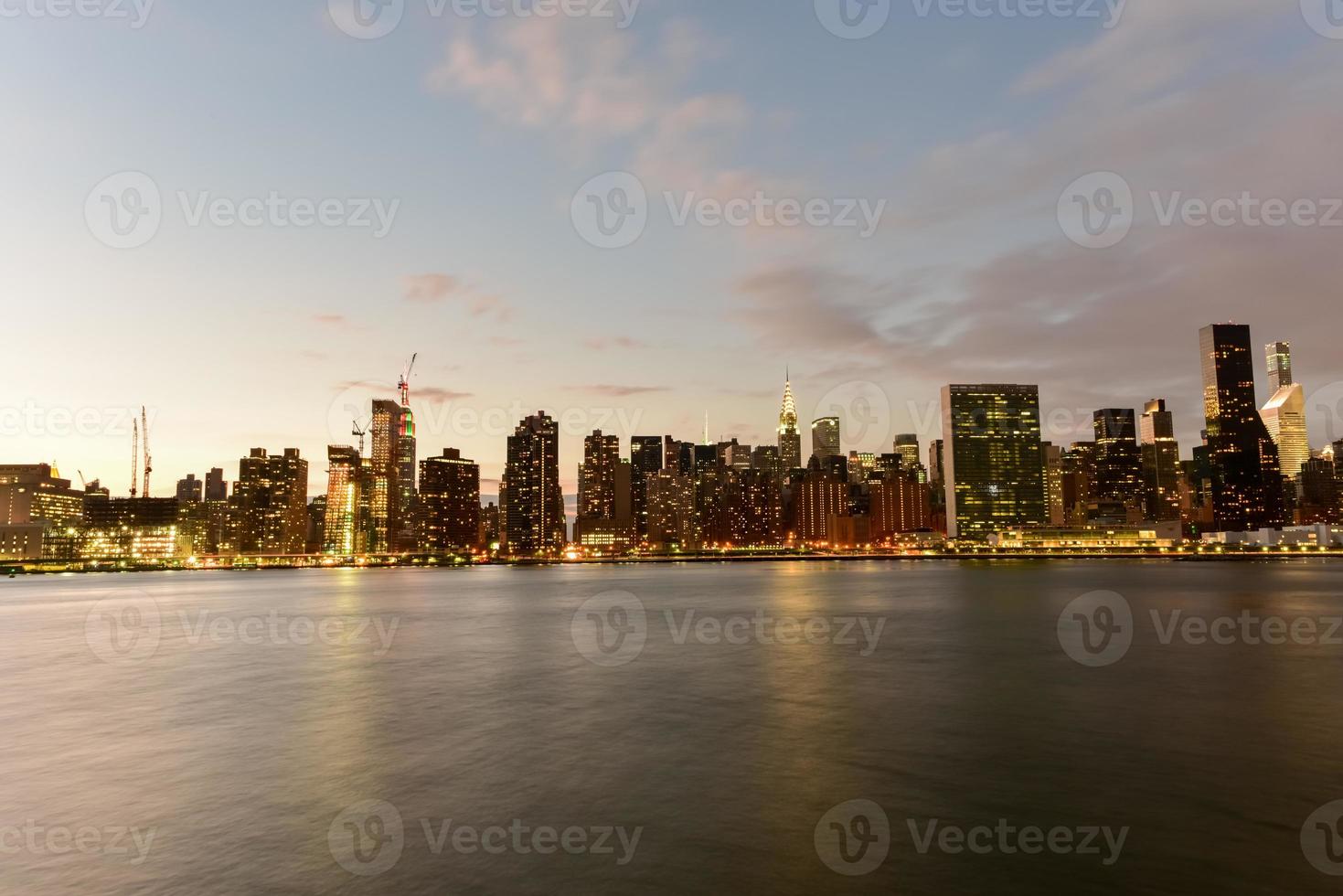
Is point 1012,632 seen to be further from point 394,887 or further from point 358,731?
point 394,887

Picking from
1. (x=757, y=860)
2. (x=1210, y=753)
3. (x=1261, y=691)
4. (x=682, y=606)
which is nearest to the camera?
(x=757, y=860)

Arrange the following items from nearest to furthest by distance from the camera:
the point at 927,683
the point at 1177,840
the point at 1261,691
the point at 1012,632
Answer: the point at 1177,840 → the point at 1261,691 → the point at 927,683 → the point at 1012,632

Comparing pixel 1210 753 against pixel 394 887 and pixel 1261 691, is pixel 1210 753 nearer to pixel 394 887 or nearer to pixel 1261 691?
pixel 1261 691

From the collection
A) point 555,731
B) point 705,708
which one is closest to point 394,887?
point 555,731

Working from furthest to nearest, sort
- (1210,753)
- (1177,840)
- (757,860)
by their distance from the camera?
(1210,753) < (1177,840) < (757,860)

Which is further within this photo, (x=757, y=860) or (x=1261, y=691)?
(x=1261, y=691)

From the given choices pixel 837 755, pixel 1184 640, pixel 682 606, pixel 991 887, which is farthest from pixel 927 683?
pixel 682 606
